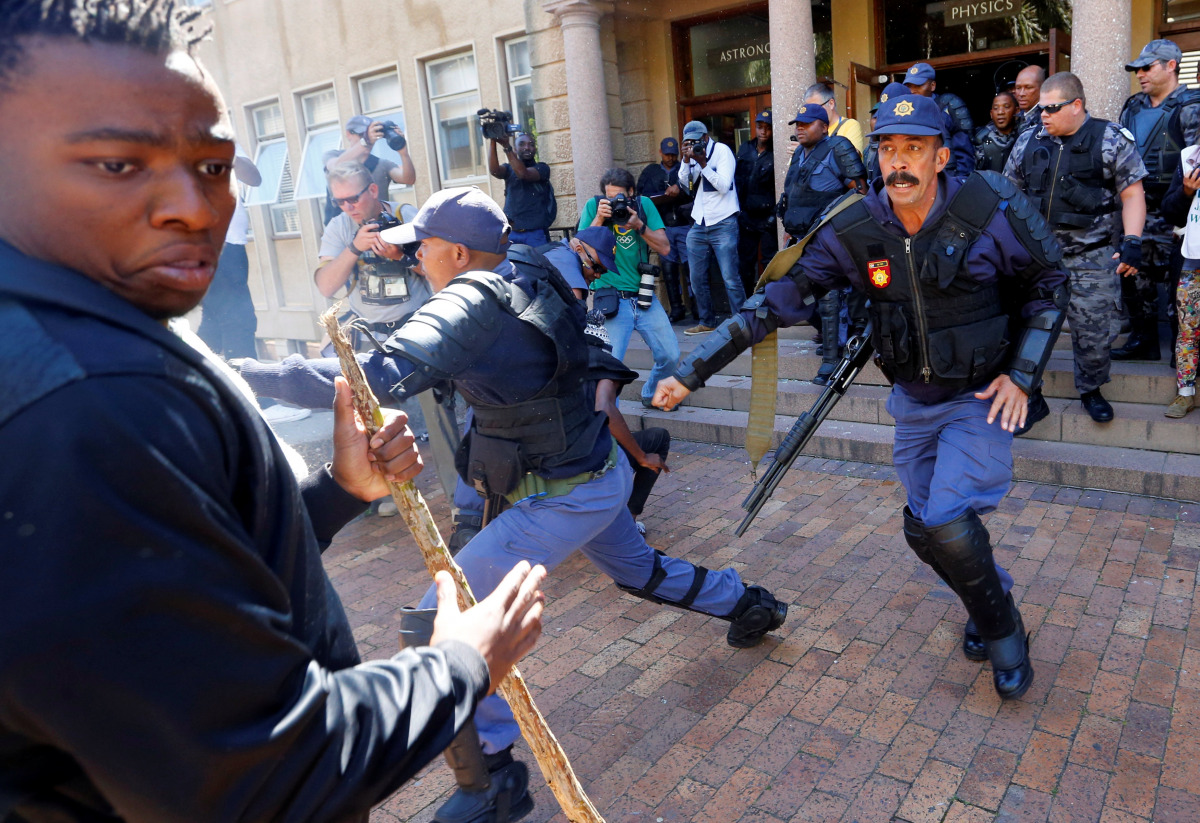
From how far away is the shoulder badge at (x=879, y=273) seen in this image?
3.60 meters

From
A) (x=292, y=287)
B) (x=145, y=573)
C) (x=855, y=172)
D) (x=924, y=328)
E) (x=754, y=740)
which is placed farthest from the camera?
(x=292, y=287)

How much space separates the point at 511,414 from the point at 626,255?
13.0 feet

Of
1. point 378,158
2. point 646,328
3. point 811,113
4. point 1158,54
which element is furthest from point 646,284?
point 1158,54

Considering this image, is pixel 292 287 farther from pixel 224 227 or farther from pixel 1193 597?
pixel 224 227

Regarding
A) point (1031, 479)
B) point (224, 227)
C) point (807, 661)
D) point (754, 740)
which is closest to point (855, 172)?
point (1031, 479)

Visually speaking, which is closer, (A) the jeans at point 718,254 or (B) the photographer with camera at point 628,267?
(B) the photographer with camera at point 628,267

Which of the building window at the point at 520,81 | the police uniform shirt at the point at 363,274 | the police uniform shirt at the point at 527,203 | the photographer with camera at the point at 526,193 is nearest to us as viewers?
the police uniform shirt at the point at 363,274

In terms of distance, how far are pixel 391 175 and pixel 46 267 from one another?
21.3 feet

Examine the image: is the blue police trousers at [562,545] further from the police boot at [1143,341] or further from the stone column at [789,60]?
the stone column at [789,60]

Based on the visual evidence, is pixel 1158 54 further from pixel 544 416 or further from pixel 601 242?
pixel 544 416

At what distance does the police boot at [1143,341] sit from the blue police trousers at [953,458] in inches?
Answer: 135

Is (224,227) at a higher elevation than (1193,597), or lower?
higher

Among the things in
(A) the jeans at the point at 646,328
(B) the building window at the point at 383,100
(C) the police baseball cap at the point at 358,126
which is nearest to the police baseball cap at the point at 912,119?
(A) the jeans at the point at 646,328

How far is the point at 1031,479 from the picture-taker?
561 cm
